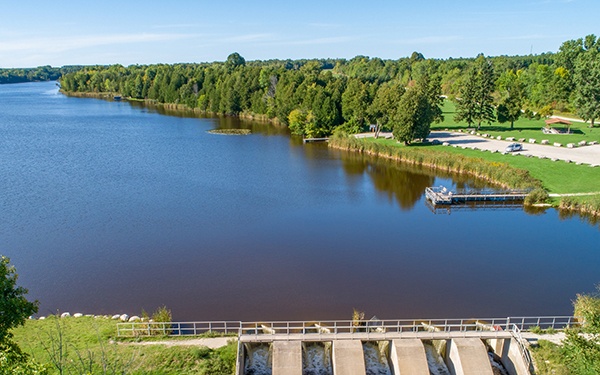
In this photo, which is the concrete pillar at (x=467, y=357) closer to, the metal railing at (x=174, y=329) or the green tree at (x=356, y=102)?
the metal railing at (x=174, y=329)

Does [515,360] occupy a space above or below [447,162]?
below

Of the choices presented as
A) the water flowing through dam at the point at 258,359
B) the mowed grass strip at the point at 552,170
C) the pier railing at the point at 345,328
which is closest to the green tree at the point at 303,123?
the mowed grass strip at the point at 552,170

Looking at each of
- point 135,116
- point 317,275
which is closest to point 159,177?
point 317,275

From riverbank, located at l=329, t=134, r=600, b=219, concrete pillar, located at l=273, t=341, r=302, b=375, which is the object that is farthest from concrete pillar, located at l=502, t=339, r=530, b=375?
riverbank, located at l=329, t=134, r=600, b=219

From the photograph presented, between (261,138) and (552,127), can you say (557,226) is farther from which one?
(261,138)

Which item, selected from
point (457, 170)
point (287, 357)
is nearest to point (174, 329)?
point (287, 357)

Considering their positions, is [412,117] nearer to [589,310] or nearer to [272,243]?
[272,243]
